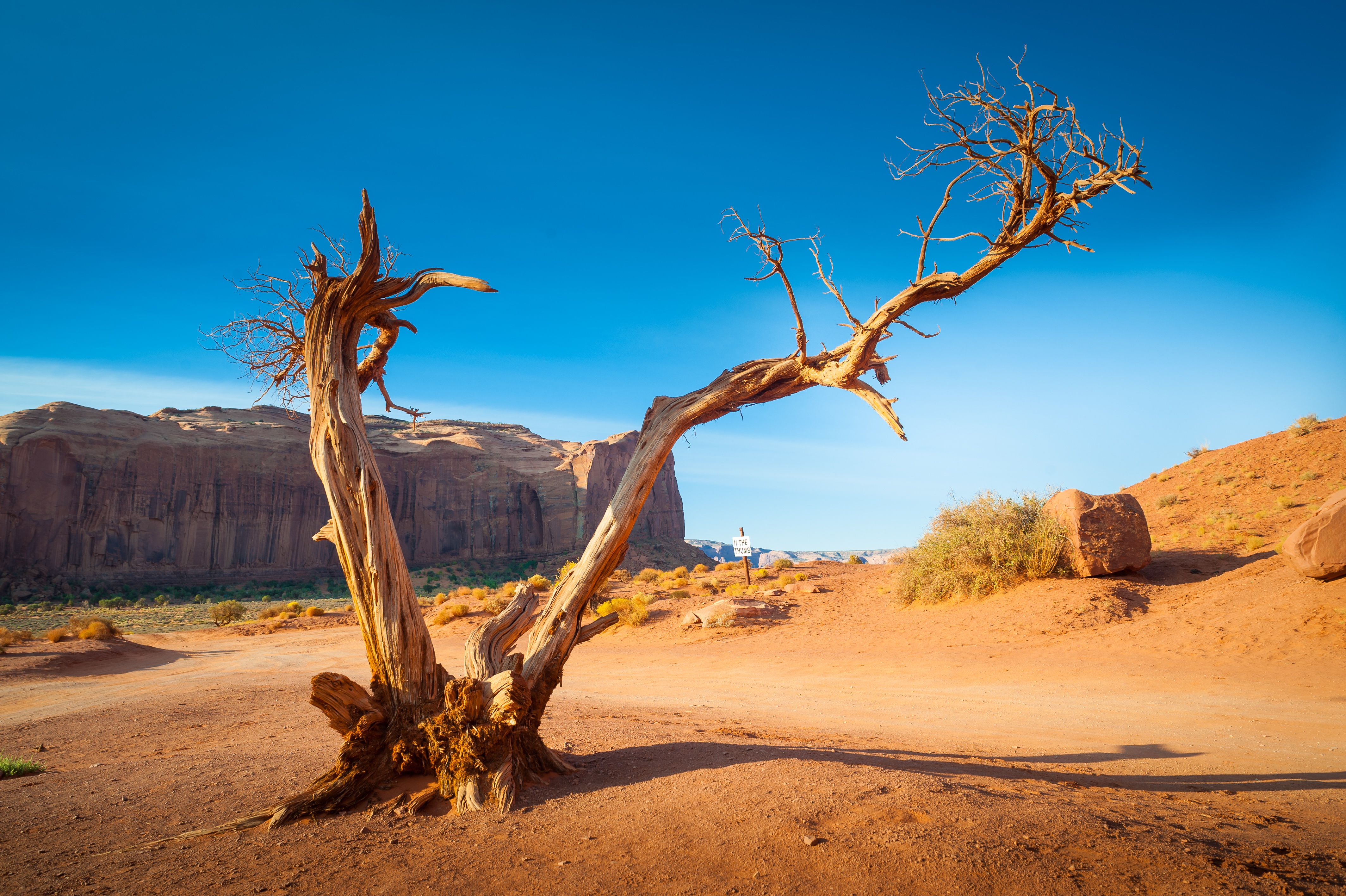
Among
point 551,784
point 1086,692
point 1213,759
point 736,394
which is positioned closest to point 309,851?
point 551,784

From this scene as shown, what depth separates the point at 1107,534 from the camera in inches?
714

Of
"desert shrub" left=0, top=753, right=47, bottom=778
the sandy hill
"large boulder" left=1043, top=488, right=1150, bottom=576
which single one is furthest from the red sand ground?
the sandy hill

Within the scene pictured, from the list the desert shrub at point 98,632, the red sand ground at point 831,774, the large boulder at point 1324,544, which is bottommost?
the desert shrub at point 98,632

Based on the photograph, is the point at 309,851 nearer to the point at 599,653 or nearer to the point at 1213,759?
the point at 1213,759

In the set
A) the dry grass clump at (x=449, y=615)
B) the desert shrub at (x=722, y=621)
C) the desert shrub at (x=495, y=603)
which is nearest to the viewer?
the desert shrub at (x=722, y=621)

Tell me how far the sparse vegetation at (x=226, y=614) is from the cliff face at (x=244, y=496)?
10.6 m

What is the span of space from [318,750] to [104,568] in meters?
65.0

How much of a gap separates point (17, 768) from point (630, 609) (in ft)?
55.3

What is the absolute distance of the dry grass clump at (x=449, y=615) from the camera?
2586cm

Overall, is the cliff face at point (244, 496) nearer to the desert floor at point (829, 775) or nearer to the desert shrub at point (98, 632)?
the desert shrub at point (98, 632)

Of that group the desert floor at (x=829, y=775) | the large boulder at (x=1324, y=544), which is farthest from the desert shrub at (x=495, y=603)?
the large boulder at (x=1324, y=544)

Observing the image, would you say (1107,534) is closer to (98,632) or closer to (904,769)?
(904,769)

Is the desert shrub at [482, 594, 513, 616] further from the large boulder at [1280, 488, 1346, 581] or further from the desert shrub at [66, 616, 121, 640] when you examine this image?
the large boulder at [1280, 488, 1346, 581]

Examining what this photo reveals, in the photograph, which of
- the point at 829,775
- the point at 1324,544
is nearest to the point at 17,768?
the point at 829,775
